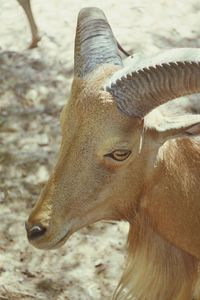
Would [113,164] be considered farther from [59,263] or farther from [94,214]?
[59,263]

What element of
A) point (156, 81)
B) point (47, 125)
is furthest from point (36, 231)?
point (47, 125)

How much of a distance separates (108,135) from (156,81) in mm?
306

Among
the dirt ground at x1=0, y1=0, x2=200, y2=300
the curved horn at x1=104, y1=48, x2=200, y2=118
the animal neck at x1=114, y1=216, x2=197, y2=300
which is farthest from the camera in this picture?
the dirt ground at x1=0, y1=0, x2=200, y2=300

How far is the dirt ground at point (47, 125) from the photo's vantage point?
426cm

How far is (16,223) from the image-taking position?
4746 mm

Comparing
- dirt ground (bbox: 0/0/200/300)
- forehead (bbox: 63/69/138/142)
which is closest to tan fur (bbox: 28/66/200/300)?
forehead (bbox: 63/69/138/142)

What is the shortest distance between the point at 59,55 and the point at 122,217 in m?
3.51

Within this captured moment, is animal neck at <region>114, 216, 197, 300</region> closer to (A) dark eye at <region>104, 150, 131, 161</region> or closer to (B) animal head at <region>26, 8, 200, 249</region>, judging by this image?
(B) animal head at <region>26, 8, 200, 249</region>

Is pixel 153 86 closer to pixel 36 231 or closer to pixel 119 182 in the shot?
pixel 119 182

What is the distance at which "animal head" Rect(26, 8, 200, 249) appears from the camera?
8.89 ft

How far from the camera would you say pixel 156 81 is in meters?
2.70

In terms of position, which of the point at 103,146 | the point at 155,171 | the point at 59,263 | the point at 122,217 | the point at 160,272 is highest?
the point at 103,146

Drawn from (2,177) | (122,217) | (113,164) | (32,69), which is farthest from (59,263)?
(32,69)

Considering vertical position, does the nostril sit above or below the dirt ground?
above
